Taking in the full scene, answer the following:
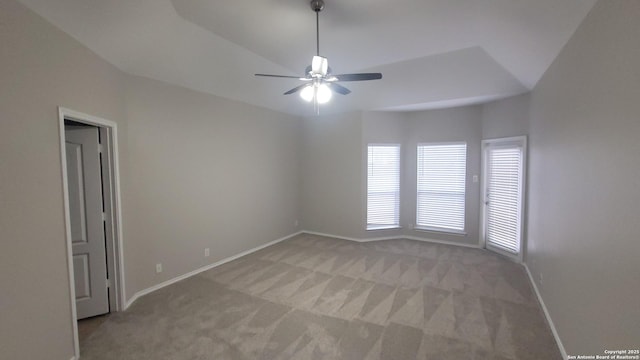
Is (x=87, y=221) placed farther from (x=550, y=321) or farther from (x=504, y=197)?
(x=504, y=197)

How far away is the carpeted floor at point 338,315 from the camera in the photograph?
2.39 meters

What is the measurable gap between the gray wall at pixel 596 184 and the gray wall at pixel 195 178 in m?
4.33

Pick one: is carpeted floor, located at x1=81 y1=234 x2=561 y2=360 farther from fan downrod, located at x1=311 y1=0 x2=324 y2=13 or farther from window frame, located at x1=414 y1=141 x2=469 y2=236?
fan downrod, located at x1=311 y1=0 x2=324 y2=13

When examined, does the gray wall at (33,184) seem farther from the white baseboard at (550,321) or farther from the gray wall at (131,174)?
the white baseboard at (550,321)

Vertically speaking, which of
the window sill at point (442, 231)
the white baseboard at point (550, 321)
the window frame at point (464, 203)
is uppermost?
the window frame at point (464, 203)

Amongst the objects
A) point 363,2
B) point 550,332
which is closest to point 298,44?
point 363,2

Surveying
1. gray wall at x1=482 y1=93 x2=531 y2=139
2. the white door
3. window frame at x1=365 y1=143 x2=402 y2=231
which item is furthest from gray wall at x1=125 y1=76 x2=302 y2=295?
gray wall at x1=482 y1=93 x2=531 y2=139

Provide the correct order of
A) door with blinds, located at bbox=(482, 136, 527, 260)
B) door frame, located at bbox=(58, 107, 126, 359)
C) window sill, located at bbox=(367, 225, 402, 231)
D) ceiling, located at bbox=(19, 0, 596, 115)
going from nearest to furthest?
ceiling, located at bbox=(19, 0, 596, 115) → door frame, located at bbox=(58, 107, 126, 359) → door with blinds, located at bbox=(482, 136, 527, 260) → window sill, located at bbox=(367, 225, 402, 231)

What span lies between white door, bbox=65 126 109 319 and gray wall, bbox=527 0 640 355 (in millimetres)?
4349

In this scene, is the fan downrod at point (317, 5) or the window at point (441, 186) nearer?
the fan downrod at point (317, 5)

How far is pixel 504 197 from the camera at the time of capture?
4582 millimetres

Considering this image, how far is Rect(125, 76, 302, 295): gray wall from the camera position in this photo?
10.9ft

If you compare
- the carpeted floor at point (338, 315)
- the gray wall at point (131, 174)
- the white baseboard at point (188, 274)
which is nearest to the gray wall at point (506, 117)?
the carpeted floor at point (338, 315)

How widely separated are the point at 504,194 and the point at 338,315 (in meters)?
3.69
